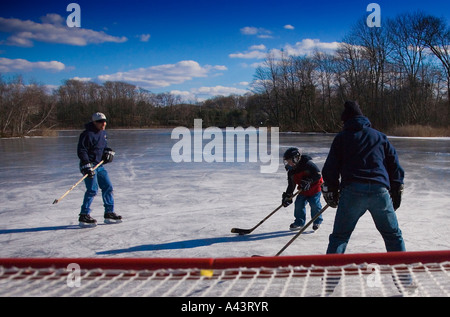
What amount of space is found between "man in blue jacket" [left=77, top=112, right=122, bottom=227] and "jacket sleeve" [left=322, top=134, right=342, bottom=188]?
291cm

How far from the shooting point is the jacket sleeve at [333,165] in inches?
Answer: 102

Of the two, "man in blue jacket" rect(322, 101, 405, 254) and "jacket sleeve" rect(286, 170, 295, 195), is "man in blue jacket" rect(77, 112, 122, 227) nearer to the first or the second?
"jacket sleeve" rect(286, 170, 295, 195)

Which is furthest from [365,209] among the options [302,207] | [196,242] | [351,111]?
[196,242]

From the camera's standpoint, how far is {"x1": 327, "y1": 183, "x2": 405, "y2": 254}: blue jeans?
2.47 meters

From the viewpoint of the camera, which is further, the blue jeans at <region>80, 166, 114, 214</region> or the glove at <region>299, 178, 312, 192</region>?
the blue jeans at <region>80, 166, 114, 214</region>

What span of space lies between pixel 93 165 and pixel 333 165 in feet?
10.4

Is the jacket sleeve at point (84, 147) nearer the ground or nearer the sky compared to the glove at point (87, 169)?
nearer the sky

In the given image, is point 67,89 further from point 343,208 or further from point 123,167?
point 343,208

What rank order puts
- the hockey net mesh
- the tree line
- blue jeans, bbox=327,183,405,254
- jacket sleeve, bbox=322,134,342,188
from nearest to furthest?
the hockey net mesh, blue jeans, bbox=327,183,405,254, jacket sleeve, bbox=322,134,342,188, the tree line

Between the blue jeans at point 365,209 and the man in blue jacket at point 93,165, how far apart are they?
299cm

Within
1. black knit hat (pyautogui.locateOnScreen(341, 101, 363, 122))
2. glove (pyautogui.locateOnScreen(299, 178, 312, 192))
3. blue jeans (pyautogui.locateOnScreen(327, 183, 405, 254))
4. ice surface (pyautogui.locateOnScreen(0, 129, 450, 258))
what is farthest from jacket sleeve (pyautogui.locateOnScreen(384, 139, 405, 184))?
glove (pyautogui.locateOnScreen(299, 178, 312, 192))

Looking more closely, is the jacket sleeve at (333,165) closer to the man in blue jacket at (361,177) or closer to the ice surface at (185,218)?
the man in blue jacket at (361,177)

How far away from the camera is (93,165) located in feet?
15.0

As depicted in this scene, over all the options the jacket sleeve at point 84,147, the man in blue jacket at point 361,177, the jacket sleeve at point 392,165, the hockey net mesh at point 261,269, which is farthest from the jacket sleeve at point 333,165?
the jacket sleeve at point 84,147
